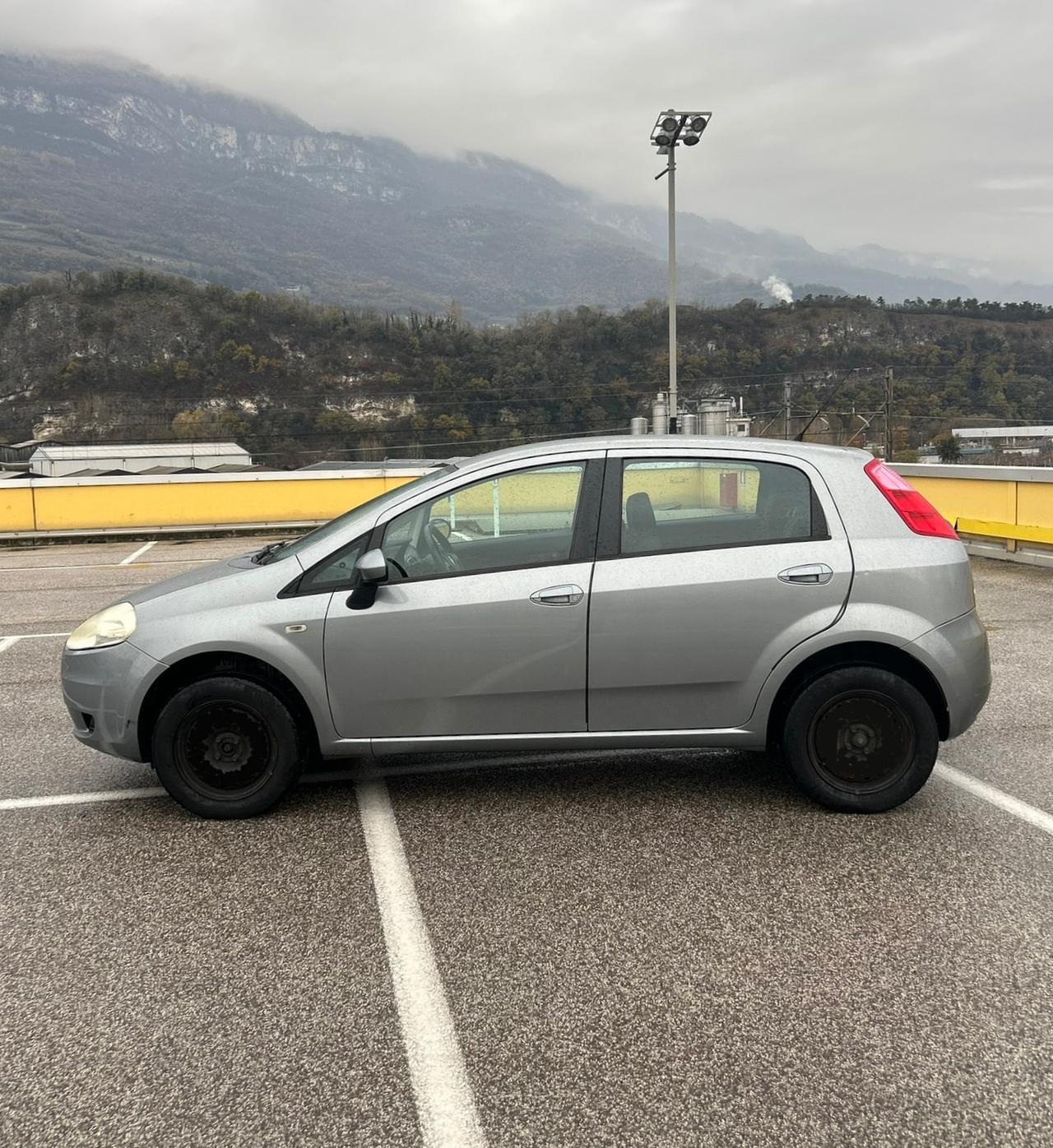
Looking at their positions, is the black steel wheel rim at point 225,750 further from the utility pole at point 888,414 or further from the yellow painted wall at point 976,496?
the utility pole at point 888,414

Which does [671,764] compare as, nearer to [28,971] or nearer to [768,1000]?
[768,1000]

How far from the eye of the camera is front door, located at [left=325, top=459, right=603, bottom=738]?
3.95m

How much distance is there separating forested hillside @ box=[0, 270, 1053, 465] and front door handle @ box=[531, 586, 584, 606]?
54.4 metres

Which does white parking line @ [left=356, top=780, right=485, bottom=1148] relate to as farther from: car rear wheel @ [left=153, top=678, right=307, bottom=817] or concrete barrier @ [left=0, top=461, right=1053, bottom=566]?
concrete barrier @ [left=0, top=461, right=1053, bottom=566]

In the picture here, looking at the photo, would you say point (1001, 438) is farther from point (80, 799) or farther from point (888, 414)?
point (80, 799)

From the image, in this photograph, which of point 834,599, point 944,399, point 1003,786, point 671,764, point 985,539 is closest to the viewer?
point 834,599

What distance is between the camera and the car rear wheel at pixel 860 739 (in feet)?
12.9

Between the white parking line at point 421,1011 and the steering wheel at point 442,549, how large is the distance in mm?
1132

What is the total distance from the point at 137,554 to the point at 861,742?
1568 centimetres

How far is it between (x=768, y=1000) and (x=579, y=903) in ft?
2.57

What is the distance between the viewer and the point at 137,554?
17.2 m

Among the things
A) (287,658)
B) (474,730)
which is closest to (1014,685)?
(474,730)

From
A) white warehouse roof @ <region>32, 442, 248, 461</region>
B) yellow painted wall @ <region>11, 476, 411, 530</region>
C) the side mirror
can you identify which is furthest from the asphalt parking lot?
white warehouse roof @ <region>32, 442, 248, 461</region>

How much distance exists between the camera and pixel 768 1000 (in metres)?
2.72
